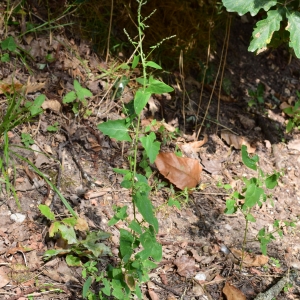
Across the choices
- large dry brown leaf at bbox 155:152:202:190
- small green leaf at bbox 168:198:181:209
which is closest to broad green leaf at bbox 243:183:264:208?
small green leaf at bbox 168:198:181:209

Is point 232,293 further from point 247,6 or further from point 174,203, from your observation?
point 247,6

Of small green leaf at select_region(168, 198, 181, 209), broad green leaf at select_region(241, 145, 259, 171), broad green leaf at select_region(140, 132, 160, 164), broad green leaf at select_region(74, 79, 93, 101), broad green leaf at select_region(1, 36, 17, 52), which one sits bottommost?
small green leaf at select_region(168, 198, 181, 209)

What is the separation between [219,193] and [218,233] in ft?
1.06

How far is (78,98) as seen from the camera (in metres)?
2.95

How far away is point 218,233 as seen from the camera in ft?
8.88

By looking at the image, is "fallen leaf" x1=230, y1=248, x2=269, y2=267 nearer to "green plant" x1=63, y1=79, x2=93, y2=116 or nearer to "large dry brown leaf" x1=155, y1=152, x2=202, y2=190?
"large dry brown leaf" x1=155, y1=152, x2=202, y2=190

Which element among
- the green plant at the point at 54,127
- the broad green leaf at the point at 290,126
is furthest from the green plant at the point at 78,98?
the broad green leaf at the point at 290,126

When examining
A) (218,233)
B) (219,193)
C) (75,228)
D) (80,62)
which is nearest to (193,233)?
(218,233)

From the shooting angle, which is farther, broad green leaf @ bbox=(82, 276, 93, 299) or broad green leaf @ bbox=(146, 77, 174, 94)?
broad green leaf @ bbox=(82, 276, 93, 299)

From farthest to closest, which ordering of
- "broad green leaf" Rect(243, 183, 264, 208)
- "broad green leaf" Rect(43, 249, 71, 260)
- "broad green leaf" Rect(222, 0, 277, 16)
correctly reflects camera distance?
"broad green leaf" Rect(222, 0, 277, 16)
"broad green leaf" Rect(243, 183, 264, 208)
"broad green leaf" Rect(43, 249, 71, 260)

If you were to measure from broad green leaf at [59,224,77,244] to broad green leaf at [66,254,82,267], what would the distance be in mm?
74

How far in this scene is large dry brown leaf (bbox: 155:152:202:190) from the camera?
282cm

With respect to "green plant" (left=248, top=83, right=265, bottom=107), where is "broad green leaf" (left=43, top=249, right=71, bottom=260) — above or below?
below

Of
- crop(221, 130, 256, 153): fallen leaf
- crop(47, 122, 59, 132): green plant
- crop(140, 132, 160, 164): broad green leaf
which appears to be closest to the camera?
crop(140, 132, 160, 164): broad green leaf
